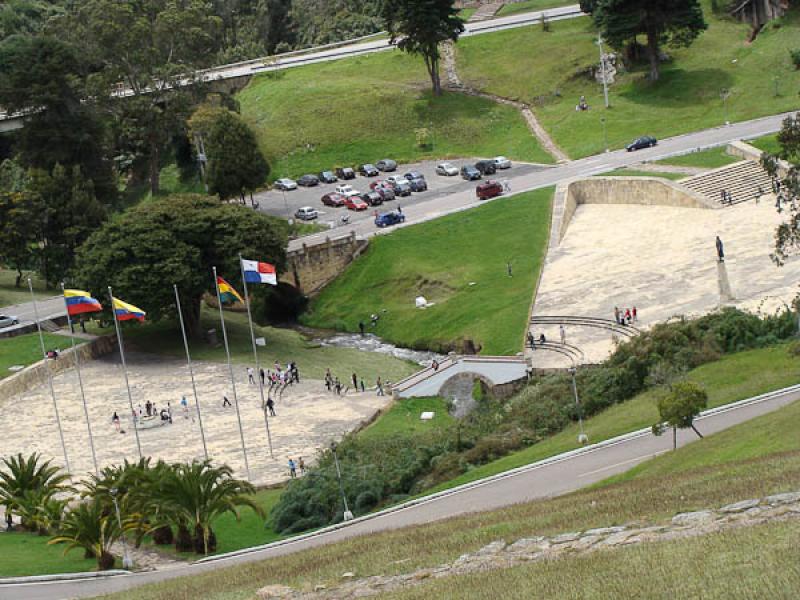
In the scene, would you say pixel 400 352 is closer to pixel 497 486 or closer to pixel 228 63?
pixel 497 486

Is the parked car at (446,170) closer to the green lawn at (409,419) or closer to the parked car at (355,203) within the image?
the parked car at (355,203)

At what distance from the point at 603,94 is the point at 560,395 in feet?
182

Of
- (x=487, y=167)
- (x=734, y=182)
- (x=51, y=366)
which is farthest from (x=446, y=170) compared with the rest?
(x=51, y=366)

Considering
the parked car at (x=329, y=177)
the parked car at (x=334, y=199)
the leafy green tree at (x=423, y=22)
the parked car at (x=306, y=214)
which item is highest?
the leafy green tree at (x=423, y=22)

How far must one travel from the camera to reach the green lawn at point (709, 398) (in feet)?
152

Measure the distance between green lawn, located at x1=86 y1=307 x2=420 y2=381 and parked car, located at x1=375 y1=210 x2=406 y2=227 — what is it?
38.1 ft

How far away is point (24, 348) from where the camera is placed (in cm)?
7812

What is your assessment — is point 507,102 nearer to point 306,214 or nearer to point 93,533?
point 306,214

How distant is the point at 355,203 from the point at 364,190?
393 cm

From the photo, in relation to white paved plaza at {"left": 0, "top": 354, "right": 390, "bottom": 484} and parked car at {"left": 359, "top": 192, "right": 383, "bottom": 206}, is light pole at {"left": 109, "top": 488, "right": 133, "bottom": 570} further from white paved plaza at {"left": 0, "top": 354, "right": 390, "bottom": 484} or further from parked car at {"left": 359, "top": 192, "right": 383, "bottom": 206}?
parked car at {"left": 359, "top": 192, "right": 383, "bottom": 206}

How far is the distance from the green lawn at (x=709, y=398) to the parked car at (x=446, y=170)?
50752 mm

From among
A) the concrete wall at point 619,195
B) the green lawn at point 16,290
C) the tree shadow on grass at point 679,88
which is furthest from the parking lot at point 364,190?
the green lawn at point 16,290

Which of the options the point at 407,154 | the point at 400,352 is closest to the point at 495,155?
the point at 407,154

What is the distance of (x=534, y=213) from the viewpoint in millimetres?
89625
